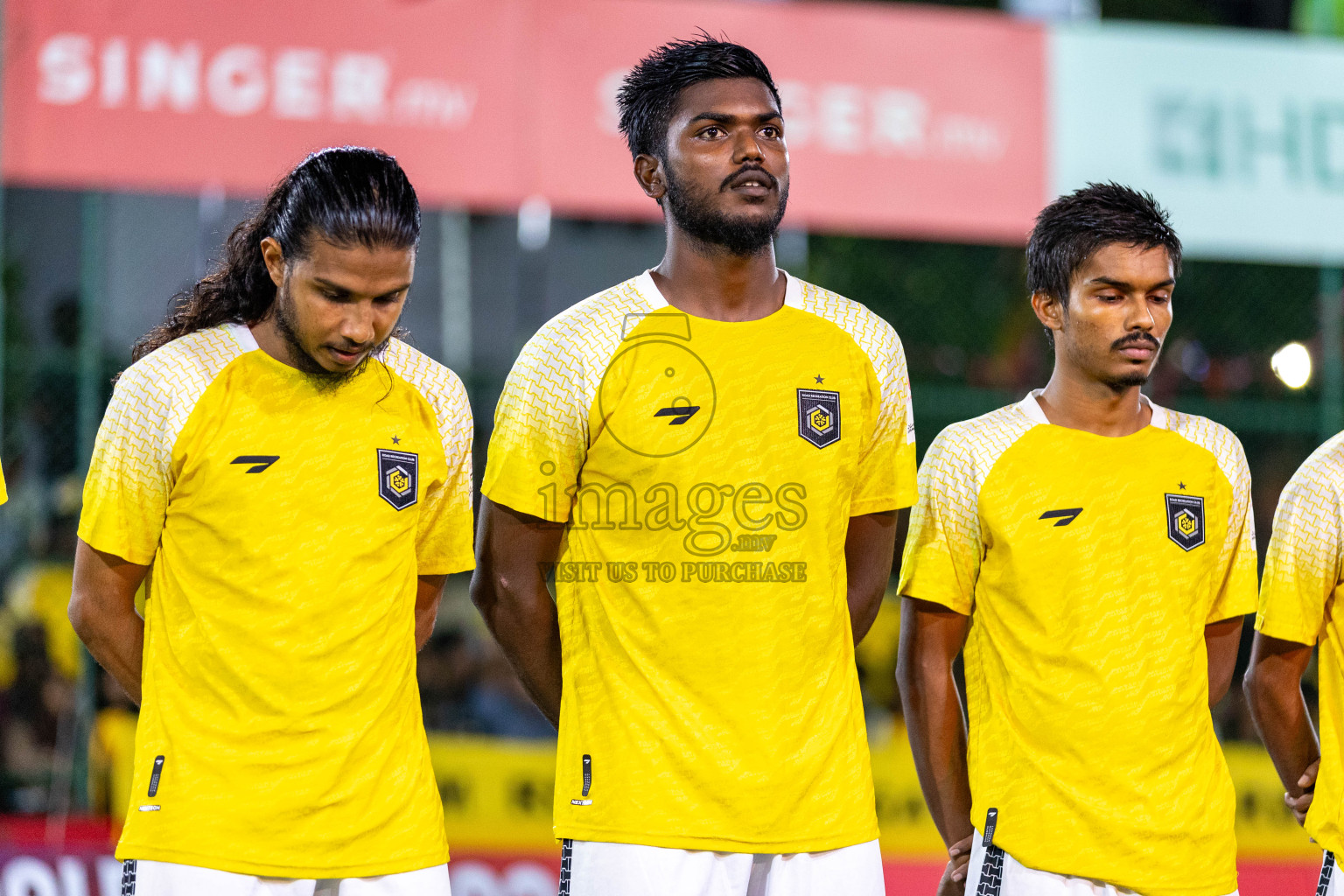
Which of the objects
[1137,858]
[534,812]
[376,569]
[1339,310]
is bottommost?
[534,812]

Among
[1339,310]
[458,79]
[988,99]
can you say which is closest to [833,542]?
[458,79]

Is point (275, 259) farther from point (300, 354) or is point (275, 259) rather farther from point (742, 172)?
point (742, 172)

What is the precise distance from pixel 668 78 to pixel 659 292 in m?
0.46

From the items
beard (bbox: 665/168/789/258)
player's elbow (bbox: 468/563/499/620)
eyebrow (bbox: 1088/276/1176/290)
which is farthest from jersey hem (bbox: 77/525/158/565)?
eyebrow (bbox: 1088/276/1176/290)

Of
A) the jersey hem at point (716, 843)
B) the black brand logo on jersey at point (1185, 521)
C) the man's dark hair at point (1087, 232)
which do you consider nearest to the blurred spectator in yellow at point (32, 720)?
the jersey hem at point (716, 843)

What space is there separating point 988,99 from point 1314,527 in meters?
4.39

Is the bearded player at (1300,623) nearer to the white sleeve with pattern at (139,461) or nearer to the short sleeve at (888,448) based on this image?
the short sleeve at (888,448)

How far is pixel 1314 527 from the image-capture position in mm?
3662

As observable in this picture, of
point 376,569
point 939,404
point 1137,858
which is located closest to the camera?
point 376,569

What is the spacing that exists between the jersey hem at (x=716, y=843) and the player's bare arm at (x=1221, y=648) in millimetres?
1172

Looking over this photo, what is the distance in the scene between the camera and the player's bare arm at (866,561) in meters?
3.37

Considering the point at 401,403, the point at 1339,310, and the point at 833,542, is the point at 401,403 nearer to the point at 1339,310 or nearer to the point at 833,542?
the point at 833,542

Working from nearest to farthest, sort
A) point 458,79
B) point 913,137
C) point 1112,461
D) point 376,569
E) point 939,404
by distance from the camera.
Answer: point 376,569 → point 1112,461 → point 458,79 → point 913,137 → point 939,404

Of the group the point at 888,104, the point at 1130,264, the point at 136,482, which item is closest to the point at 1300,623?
the point at 1130,264
